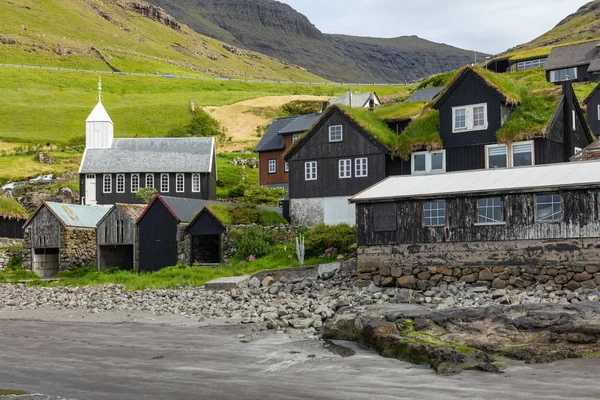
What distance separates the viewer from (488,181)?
34.1 m

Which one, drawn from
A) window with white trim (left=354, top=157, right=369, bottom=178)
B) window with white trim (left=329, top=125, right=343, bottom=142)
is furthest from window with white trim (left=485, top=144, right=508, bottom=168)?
window with white trim (left=329, top=125, right=343, bottom=142)

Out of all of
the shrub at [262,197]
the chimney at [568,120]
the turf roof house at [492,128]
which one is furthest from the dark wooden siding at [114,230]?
the chimney at [568,120]

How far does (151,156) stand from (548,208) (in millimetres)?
47216

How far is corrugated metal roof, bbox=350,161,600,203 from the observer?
31.6 meters

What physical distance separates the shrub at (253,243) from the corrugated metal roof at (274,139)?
26368 mm

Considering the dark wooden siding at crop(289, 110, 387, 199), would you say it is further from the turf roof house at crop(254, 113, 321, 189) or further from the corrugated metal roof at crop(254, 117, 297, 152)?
the corrugated metal roof at crop(254, 117, 297, 152)

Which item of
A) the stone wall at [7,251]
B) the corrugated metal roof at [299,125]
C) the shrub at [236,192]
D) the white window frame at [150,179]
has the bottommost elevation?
the stone wall at [7,251]

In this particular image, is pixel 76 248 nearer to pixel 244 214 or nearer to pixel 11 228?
pixel 11 228

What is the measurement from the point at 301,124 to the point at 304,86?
11046 cm

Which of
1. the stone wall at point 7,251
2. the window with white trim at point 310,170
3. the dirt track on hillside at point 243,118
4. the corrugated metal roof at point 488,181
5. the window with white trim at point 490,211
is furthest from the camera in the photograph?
the dirt track on hillside at point 243,118

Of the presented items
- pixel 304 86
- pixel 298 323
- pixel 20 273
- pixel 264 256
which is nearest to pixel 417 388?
pixel 298 323

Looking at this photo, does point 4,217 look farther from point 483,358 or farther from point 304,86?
point 304,86

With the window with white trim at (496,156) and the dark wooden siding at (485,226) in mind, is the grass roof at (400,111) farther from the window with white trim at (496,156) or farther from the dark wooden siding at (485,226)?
the dark wooden siding at (485,226)

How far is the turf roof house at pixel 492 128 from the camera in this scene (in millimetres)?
41625
